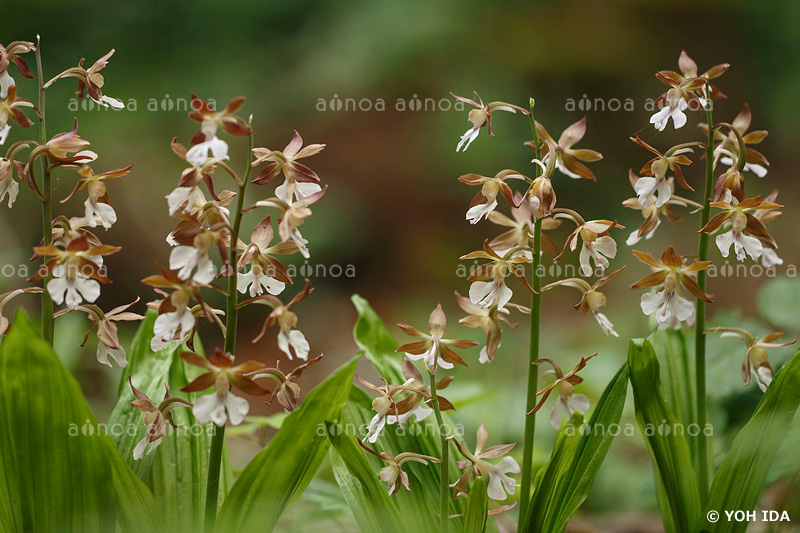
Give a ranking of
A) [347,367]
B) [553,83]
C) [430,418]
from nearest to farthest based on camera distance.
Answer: [347,367] < [430,418] < [553,83]

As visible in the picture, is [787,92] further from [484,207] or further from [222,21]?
[484,207]

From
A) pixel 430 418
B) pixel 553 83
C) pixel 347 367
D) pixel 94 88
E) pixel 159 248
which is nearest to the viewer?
pixel 347 367

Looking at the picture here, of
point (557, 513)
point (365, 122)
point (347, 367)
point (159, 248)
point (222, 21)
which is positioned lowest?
point (557, 513)

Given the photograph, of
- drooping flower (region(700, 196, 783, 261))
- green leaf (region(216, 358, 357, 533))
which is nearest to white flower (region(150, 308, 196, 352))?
green leaf (region(216, 358, 357, 533))

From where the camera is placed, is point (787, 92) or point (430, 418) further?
point (787, 92)

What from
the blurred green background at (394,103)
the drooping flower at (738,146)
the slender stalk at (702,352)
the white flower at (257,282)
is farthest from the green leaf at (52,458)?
the blurred green background at (394,103)

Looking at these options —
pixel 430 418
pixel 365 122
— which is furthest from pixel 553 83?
pixel 430 418
